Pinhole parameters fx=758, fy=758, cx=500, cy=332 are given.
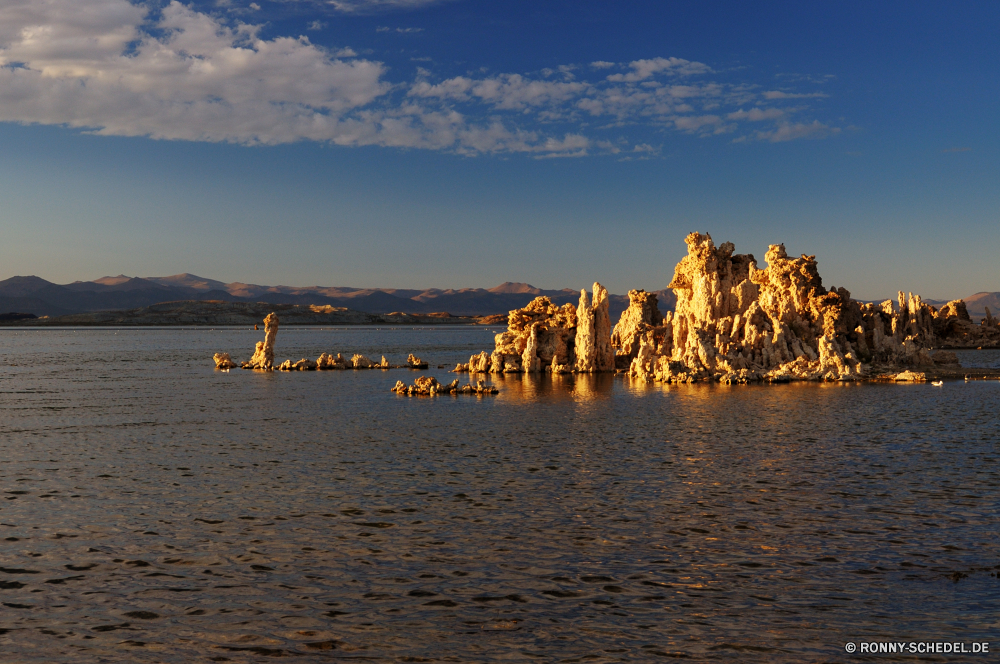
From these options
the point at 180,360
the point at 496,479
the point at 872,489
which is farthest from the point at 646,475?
the point at 180,360

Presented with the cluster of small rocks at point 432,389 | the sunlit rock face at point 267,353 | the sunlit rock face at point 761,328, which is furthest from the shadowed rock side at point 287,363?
the sunlit rock face at point 761,328

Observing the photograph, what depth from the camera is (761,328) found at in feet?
254

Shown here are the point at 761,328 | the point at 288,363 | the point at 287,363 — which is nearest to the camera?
the point at 761,328

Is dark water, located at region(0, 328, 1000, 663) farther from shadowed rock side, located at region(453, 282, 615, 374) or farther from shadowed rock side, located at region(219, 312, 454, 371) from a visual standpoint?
shadowed rock side, located at region(219, 312, 454, 371)

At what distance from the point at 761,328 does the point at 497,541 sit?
63241 millimetres

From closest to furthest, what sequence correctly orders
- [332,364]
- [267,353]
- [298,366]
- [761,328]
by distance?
[761,328], [298,366], [332,364], [267,353]

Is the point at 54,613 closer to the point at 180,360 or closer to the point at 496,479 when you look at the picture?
the point at 496,479

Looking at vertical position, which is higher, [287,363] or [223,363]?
[287,363]

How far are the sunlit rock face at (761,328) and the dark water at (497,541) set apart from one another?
3104 cm

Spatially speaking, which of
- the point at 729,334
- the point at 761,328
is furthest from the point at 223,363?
the point at 761,328

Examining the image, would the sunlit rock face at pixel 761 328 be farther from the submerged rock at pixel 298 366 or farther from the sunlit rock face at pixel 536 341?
the submerged rock at pixel 298 366

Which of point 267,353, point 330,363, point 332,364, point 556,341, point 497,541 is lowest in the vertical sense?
point 497,541

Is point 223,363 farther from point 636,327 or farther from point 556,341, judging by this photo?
point 636,327

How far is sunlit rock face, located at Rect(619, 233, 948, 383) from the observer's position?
247 ft
